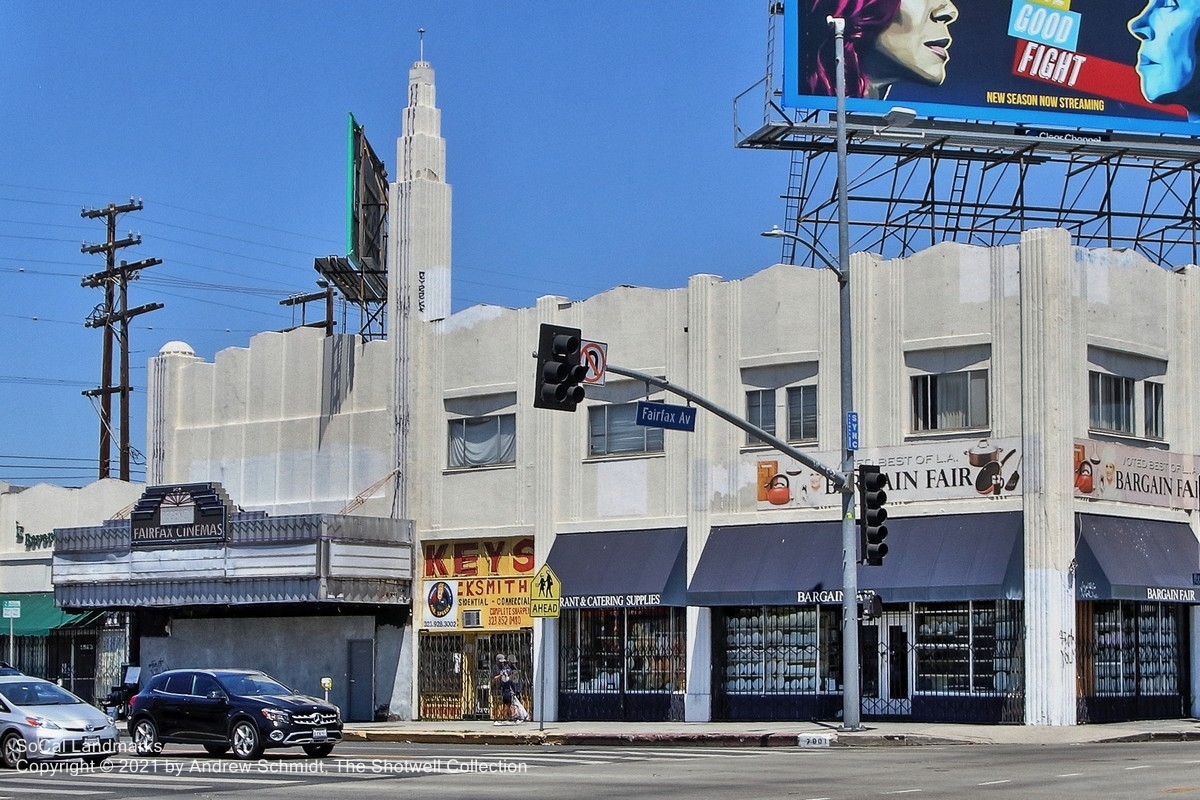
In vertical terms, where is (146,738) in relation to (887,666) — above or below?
below

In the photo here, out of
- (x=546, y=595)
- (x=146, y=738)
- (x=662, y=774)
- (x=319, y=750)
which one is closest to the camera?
(x=662, y=774)

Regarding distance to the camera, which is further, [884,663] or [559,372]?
[884,663]

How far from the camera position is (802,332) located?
125 ft

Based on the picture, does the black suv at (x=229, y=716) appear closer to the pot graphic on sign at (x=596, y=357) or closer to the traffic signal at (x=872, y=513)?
the pot graphic on sign at (x=596, y=357)

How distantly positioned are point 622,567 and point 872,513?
9.53 meters

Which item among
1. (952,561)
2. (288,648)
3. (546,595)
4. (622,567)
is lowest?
(288,648)

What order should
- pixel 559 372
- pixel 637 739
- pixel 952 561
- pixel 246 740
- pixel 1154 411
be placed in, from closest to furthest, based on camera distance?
pixel 559 372, pixel 246 740, pixel 637 739, pixel 952 561, pixel 1154 411

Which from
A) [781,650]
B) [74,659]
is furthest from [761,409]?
[74,659]

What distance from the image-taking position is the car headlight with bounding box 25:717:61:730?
25578 millimetres

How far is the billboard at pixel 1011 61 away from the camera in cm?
4138

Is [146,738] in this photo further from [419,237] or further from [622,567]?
[419,237]

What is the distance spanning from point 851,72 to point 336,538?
641 inches

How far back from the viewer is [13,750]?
25516mm

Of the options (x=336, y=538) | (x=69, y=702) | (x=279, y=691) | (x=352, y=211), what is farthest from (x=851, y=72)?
(x=69, y=702)
